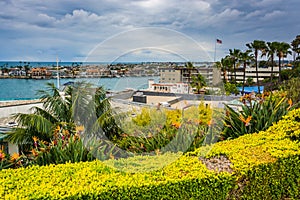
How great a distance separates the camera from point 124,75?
463 cm

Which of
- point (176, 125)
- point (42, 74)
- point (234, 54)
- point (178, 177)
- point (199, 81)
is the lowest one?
point (178, 177)

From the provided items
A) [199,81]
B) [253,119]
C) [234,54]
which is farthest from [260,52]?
[253,119]

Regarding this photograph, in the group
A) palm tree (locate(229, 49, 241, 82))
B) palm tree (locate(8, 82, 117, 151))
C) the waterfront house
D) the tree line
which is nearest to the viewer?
palm tree (locate(8, 82, 117, 151))

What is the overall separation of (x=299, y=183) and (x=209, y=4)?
25.3 ft

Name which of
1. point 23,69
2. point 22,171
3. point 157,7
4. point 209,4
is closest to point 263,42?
point 209,4

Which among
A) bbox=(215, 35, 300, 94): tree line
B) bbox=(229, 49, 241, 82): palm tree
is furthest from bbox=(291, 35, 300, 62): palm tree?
bbox=(229, 49, 241, 82): palm tree

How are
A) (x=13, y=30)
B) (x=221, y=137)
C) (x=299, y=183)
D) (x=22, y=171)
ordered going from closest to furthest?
1. (x=22, y=171)
2. (x=299, y=183)
3. (x=221, y=137)
4. (x=13, y=30)

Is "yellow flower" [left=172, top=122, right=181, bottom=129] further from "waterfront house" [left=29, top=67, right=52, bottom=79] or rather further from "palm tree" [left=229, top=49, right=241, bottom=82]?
"waterfront house" [left=29, top=67, right=52, bottom=79]

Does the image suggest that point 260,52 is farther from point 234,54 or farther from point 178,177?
point 178,177

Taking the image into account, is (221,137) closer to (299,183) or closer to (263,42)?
(299,183)

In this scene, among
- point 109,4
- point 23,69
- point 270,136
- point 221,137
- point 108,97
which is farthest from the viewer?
point 23,69

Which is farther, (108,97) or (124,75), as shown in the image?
(108,97)

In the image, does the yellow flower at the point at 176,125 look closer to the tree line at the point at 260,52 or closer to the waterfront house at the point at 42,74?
the tree line at the point at 260,52

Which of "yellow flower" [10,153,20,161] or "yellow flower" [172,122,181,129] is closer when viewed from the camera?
"yellow flower" [10,153,20,161]
